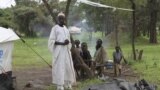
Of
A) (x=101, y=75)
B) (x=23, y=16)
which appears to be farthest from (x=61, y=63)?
(x=23, y=16)

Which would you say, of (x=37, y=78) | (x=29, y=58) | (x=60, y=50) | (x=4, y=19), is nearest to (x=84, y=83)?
(x=60, y=50)

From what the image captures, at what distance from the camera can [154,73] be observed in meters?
13.7

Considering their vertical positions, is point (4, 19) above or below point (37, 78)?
below

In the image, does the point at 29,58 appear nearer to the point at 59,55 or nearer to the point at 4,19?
the point at 59,55

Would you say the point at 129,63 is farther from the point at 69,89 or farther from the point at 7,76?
the point at 7,76

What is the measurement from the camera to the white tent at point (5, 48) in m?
9.05

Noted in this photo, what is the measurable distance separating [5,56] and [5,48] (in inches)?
7.1

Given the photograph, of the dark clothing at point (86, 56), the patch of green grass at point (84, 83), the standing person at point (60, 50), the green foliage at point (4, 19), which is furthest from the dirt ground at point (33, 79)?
the green foliage at point (4, 19)

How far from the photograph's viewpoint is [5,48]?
9.20 m

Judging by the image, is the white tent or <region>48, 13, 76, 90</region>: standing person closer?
the white tent

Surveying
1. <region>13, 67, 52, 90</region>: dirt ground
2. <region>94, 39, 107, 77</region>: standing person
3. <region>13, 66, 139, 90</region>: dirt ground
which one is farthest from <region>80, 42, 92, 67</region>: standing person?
<region>13, 67, 52, 90</region>: dirt ground

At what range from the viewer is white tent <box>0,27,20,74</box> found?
356 inches

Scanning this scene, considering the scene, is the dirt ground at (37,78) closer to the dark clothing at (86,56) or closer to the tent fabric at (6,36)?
the dark clothing at (86,56)

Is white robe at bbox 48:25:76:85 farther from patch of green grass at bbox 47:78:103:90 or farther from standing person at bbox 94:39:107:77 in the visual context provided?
standing person at bbox 94:39:107:77
